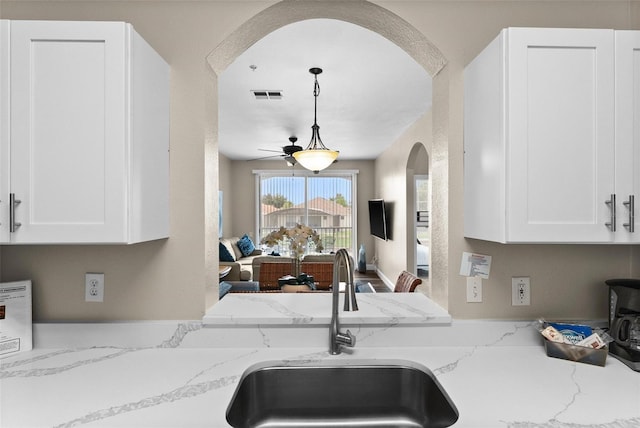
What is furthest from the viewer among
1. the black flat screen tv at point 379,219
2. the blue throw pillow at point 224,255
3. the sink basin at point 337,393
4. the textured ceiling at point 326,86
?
the black flat screen tv at point 379,219

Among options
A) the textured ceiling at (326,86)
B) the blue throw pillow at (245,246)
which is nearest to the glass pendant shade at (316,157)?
the textured ceiling at (326,86)

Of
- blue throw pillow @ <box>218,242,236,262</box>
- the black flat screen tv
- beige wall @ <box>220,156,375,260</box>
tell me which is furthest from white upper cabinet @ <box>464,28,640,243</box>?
beige wall @ <box>220,156,375,260</box>

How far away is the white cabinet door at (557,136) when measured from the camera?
47.3 inches

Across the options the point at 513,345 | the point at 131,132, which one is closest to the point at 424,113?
the point at 513,345

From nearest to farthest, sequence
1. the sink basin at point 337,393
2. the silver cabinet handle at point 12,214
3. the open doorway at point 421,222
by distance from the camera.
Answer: the silver cabinet handle at point 12,214
the sink basin at point 337,393
the open doorway at point 421,222

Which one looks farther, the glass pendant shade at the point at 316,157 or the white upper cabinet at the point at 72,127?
the glass pendant shade at the point at 316,157

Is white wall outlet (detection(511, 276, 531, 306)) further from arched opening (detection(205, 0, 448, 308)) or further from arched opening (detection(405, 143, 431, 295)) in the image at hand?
arched opening (detection(405, 143, 431, 295))

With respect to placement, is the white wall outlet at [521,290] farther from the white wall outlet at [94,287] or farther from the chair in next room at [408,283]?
the white wall outlet at [94,287]

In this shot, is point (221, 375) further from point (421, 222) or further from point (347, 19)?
point (421, 222)

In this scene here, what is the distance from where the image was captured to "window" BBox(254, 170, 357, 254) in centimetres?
834

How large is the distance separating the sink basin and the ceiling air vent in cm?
296

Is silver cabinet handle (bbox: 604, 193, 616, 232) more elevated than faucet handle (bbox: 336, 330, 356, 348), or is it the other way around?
silver cabinet handle (bbox: 604, 193, 616, 232)

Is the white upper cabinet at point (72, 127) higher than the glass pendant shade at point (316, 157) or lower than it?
lower

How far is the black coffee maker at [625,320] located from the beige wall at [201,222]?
12 centimetres
